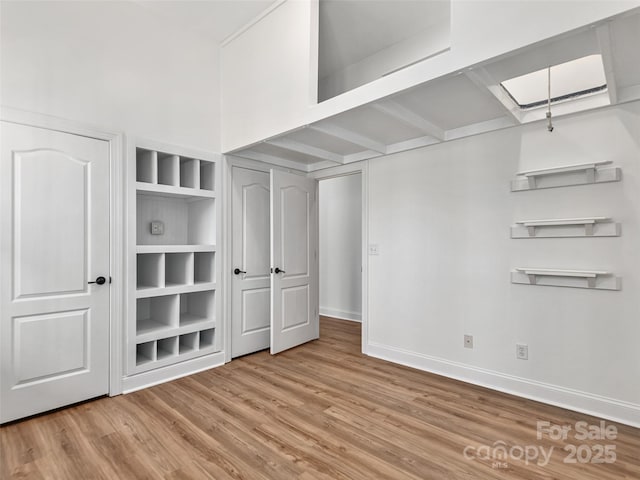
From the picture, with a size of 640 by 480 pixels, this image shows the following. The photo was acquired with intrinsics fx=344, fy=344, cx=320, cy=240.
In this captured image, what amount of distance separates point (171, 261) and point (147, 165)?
1.04m

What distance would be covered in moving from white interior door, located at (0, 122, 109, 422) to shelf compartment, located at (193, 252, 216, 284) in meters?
0.99

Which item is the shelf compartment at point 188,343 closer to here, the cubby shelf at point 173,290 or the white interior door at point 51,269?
the cubby shelf at point 173,290

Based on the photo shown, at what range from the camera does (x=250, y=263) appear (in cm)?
391

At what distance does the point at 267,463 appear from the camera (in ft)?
6.41

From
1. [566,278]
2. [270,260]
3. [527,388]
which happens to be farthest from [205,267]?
[566,278]

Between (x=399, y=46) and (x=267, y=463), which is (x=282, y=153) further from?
(x=267, y=463)

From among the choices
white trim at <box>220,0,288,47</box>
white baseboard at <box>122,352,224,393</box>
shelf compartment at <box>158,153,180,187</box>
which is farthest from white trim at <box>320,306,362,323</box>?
white trim at <box>220,0,288,47</box>

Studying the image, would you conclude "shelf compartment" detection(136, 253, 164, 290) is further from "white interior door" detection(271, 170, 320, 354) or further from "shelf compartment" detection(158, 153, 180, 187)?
"white interior door" detection(271, 170, 320, 354)

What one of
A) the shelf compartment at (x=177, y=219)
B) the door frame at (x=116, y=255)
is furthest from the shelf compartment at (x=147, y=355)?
the shelf compartment at (x=177, y=219)

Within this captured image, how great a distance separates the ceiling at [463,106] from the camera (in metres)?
1.81

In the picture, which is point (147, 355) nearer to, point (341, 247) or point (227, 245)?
point (227, 245)

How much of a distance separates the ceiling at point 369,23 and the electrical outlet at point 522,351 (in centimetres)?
291

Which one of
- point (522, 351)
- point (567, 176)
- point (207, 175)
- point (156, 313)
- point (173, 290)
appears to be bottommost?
point (522, 351)

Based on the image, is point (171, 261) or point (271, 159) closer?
point (171, 261)
